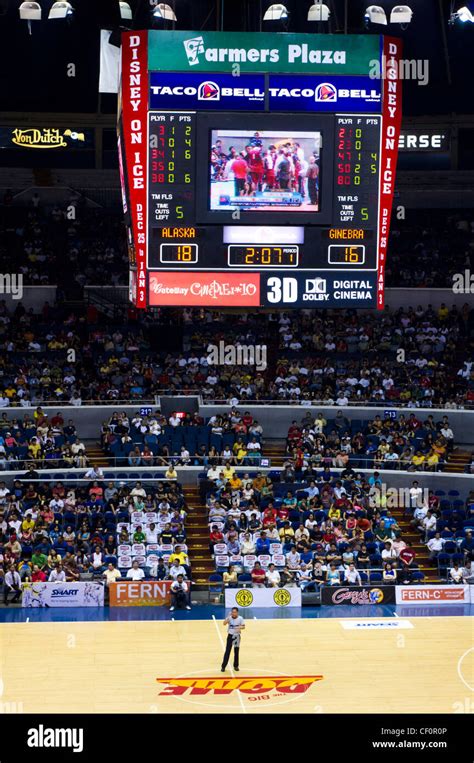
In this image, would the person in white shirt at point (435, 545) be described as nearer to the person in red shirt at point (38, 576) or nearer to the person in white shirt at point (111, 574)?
the person in white shirt at point (111, 574)

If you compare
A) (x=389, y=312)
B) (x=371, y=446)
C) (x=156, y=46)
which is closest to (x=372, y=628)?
(x=371, y=446)

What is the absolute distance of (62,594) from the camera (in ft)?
93.8

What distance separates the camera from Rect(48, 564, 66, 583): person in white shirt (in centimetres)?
2847

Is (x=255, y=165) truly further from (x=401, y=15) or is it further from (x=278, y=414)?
(x=278, y=414)

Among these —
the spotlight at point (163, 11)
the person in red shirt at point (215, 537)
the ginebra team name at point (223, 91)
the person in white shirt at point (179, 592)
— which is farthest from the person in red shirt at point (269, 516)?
the spotlight at point (163, 11)

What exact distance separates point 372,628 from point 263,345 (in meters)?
15.4

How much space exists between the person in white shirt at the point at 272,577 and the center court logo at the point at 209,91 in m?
11.9

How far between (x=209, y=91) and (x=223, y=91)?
0.98 ft

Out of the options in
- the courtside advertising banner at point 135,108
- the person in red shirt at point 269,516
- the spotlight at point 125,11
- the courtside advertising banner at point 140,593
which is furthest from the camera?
the spotlight at point 125,11

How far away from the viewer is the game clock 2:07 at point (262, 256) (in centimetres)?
2419

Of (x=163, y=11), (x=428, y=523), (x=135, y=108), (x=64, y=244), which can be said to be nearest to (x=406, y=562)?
(x=428, y=523)

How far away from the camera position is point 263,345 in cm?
4034

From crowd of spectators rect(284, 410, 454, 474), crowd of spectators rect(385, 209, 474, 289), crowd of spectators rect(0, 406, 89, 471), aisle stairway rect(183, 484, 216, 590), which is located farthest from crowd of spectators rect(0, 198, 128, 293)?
aisle stairway rect(183, 484, 216, 590)

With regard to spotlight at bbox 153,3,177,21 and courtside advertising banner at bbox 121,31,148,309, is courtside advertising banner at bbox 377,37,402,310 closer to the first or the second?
courtside advertising banner at bbox 121,31,148,309
